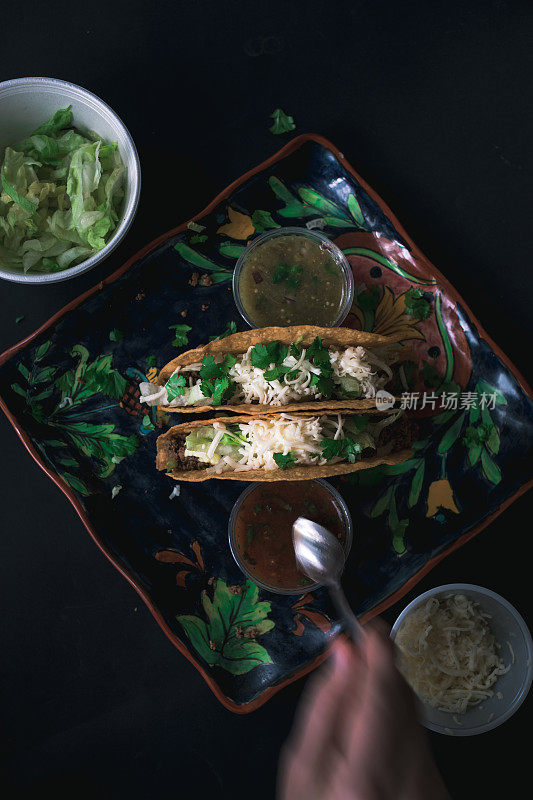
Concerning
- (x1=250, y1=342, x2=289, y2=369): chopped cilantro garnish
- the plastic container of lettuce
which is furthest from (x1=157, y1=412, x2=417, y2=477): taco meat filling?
the plastic container of lettuce

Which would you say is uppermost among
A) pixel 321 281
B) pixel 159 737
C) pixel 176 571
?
pixel 321 281

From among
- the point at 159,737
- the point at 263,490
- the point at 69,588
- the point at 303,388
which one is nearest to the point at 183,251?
the point at 303,388

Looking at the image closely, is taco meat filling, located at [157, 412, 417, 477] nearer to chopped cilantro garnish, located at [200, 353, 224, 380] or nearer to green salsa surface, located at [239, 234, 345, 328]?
chopped cilantro garnish, located at [200, 353, 224, 380]

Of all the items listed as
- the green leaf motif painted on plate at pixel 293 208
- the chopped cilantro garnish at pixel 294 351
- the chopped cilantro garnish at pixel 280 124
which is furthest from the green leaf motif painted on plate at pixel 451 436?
the chopped cilantro garnish at pixel 280 124

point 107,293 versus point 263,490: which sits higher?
point 107,293

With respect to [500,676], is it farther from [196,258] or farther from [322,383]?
[196,258]

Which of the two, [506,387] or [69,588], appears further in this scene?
[69,588]

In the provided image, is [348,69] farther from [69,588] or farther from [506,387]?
[69,588]
